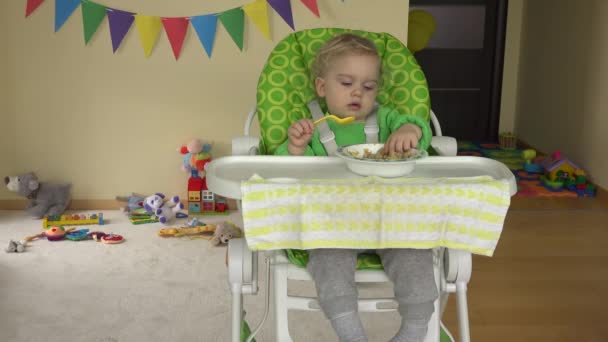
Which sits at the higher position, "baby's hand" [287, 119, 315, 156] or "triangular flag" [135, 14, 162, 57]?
"triangular flag" [135, 14, 162, 57]

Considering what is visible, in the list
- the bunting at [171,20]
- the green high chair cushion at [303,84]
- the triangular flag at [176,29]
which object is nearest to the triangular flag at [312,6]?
the bunting at [171,20]

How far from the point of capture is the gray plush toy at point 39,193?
2969mm

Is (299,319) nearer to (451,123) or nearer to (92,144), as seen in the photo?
(92,144)

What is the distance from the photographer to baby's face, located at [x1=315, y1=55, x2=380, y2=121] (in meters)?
1.65

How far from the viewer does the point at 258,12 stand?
2.88m

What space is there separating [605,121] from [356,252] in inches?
101

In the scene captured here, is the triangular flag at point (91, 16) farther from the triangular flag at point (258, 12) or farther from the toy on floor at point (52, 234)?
the toy on floor at point (52, 234)

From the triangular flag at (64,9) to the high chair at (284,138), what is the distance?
4.74ft

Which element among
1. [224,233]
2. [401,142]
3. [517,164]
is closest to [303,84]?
[401,142]

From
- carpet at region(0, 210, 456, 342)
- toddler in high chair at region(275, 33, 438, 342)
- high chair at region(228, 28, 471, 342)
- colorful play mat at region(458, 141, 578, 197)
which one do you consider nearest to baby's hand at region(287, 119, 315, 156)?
toddler in high chair at region(275, 33, 438, 342)

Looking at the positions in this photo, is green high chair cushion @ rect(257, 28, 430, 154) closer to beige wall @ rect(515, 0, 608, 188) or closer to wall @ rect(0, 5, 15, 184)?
wall @ rect(0, 5, 15, 184)

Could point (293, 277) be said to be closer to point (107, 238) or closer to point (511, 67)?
point (107, 238)

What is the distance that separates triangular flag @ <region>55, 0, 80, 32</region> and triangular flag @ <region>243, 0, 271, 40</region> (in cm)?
73

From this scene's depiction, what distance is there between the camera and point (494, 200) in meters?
1.22
